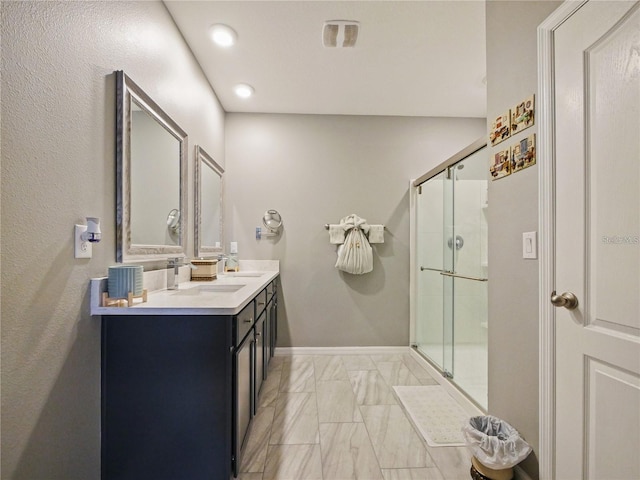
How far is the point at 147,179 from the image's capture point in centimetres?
160

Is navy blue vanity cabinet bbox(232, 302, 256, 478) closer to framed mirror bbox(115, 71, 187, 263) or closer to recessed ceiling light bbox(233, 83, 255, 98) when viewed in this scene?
framed mirror bbox(115, 71, 187, 263)

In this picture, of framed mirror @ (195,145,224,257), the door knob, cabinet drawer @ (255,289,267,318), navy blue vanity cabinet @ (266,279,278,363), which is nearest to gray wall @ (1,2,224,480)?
cabinet drawer @ (255,289,267,318)

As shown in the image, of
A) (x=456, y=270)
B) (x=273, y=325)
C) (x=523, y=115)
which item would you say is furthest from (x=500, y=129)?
(x=273, y=325)

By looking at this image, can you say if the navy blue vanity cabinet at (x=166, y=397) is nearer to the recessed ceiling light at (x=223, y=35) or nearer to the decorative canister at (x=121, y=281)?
the decorative canister at (x=121, y=281)

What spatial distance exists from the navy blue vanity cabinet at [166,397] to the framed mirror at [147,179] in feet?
1.32

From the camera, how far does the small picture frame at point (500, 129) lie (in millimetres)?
1426

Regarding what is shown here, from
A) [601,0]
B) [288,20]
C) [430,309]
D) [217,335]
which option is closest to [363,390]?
[430,309]

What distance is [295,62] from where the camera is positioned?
7.59ft

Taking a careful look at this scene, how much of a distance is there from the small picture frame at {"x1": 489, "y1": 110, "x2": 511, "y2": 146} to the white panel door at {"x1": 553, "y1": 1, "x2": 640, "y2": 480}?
277 mm

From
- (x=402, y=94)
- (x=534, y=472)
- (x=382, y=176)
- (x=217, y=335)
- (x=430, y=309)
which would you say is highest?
(x=402, y=94)

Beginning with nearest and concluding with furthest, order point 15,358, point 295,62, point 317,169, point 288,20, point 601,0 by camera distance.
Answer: point 15,358 < point 601,0 < point 288,20 < point 295,62 < point 317,169

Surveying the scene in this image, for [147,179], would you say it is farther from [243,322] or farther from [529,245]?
[529,245]

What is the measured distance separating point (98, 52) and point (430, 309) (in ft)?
9.68

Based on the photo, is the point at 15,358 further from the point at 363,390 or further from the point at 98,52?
the point at 363,390
